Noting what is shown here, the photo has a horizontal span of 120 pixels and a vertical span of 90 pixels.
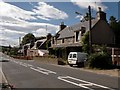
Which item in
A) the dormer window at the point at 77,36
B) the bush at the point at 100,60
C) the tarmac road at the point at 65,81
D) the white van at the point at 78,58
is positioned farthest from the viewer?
the dormer window at the point at 77,36

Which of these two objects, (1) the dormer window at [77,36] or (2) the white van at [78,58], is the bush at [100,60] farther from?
(1) the dormer window at [77,36]

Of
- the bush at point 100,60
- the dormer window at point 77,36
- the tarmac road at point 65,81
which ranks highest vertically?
the dormer window at point 77,36

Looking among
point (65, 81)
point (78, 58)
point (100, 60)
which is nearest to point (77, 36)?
point (78, 58)

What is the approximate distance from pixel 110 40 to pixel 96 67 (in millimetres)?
24609

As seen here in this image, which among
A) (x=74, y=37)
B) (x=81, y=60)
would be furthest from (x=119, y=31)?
(x=81, y=60)

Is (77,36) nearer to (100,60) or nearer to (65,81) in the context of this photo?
(100,60)

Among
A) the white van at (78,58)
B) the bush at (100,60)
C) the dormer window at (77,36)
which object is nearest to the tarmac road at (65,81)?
the bush at (100,60)

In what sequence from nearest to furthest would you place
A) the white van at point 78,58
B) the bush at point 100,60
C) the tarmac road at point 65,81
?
1. the tarmac road at point 65,81
2. the bush at point 100,60
3. the white van at point 78,58

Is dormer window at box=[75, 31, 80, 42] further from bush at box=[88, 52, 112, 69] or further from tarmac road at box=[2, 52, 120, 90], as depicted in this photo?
tarmac road at box=[2, 52, 120, 90]

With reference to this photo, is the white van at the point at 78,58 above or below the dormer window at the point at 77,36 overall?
below

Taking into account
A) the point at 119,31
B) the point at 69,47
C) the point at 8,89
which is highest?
the point at 119,31

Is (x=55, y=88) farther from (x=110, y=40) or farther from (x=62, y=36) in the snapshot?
(x=62, y=36)

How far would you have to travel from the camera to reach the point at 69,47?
53906mm

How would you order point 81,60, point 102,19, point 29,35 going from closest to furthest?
point 81,60 < point 102,19 < point 29,35
